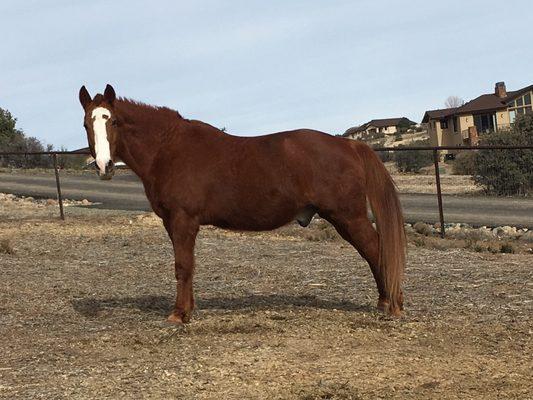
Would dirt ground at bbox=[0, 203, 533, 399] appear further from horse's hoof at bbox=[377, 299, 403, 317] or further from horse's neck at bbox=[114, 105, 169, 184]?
horse's neck at bbox=[114, 105, 169, 184]

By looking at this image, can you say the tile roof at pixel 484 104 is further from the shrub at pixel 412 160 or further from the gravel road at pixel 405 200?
the gravel road at pixel 405 200

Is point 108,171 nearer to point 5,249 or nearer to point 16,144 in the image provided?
point 5,249

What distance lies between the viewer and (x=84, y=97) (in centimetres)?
705

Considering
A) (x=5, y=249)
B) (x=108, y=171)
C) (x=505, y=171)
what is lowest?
(x=5, y=249)

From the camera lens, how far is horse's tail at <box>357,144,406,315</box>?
686 cm

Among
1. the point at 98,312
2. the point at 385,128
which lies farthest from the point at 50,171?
the point at 385,128

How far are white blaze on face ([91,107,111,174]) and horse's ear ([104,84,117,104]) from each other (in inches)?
5.4

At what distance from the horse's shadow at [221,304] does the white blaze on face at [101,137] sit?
1.83 m

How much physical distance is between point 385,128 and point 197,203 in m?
115

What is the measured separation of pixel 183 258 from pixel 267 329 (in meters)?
1.15

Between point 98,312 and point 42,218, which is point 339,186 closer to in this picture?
point 98,312

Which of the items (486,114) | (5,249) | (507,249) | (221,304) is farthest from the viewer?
(486,114)

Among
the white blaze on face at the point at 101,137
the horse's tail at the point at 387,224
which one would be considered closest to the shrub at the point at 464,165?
the horse's tail at the point at 387,224

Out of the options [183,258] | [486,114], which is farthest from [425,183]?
[486,114]
